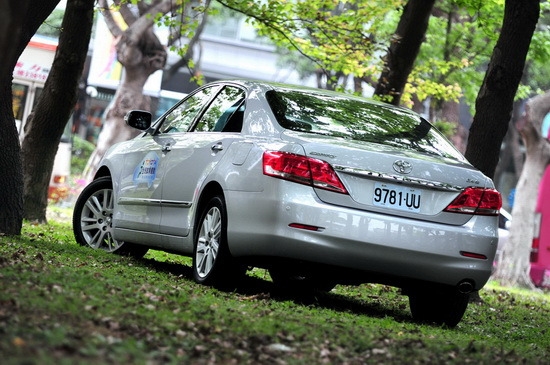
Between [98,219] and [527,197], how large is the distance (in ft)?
48.3

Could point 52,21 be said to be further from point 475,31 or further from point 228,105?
point 228,105

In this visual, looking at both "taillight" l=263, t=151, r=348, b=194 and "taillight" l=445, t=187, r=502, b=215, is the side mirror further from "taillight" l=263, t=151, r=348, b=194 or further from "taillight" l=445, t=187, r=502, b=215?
"taillight" l=445, t=187, r=502, b=215

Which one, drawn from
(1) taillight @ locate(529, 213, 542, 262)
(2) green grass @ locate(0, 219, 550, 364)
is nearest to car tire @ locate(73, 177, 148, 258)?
(2) green grass @ locate(0, 219, 550, 364)

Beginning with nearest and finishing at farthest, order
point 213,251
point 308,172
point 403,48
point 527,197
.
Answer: point 308,172
point 213,251
point 403,48
point 527,197

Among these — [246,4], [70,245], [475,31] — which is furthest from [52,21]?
[70,245]

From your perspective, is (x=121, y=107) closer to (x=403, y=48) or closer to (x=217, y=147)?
(x=403, y=48)

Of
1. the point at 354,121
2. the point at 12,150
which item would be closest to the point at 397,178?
the point at 354,121

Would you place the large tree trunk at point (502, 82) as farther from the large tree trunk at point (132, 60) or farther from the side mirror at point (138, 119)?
the large tree trunk at point (132, 60)

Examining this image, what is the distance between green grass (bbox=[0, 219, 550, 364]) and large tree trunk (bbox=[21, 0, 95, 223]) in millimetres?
5458

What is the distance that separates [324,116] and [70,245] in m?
3.56

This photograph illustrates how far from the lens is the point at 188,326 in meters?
6.74

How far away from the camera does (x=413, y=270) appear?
841 cm

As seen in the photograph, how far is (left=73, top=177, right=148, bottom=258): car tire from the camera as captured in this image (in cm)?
1156

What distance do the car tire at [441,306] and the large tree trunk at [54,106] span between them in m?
7.36
